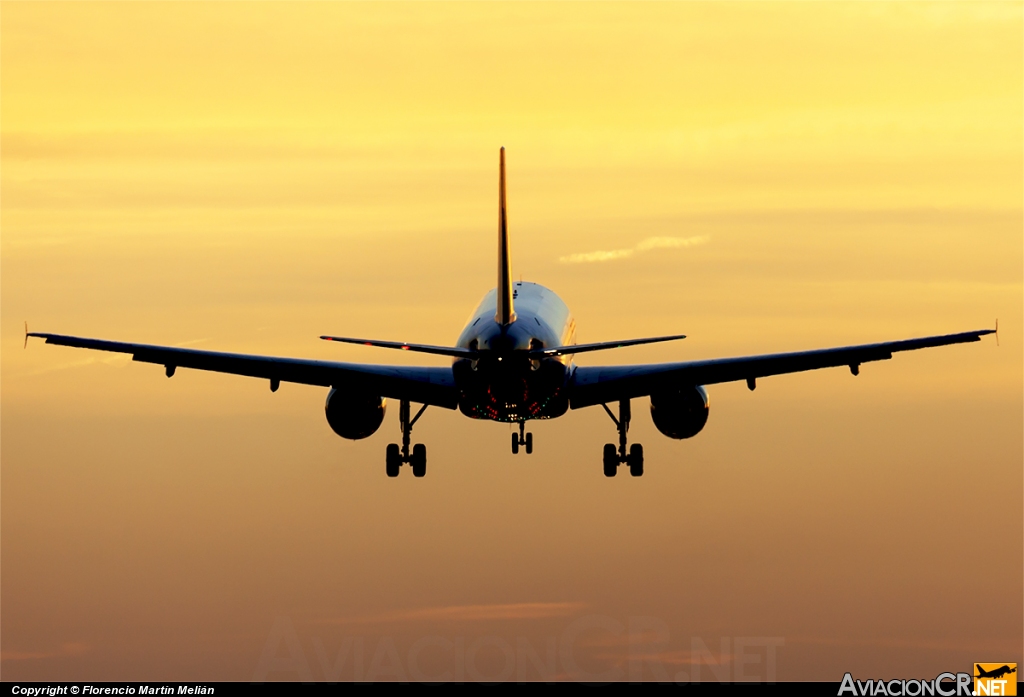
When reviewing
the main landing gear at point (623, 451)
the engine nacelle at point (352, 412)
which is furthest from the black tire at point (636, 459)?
the engine nacelle at point (352, 412)

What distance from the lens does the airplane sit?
74.4m

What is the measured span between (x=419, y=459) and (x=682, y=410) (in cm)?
1106

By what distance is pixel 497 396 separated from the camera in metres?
74.3

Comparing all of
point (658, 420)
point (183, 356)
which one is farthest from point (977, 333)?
point (183, 356)

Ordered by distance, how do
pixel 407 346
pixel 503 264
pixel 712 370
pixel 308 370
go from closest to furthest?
pixel 407 346, pixel 503 264, pixel 712 370, pixel 308 370

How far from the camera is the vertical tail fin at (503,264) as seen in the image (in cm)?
7500

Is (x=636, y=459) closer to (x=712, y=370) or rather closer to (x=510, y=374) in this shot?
(x=712, y=370)

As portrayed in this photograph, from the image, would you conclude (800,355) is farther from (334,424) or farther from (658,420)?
(334,424)

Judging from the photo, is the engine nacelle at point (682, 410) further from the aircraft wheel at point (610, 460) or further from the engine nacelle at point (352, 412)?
the engine nacelle at point (352, 412)

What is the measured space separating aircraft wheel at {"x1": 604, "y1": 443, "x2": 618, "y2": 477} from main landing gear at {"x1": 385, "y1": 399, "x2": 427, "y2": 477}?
7.40m

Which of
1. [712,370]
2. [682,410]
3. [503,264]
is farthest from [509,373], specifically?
[682,410]

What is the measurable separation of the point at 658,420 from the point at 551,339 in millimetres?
7252

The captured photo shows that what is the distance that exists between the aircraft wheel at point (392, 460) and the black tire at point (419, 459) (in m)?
0.66

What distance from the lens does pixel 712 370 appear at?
7950 centimetres
